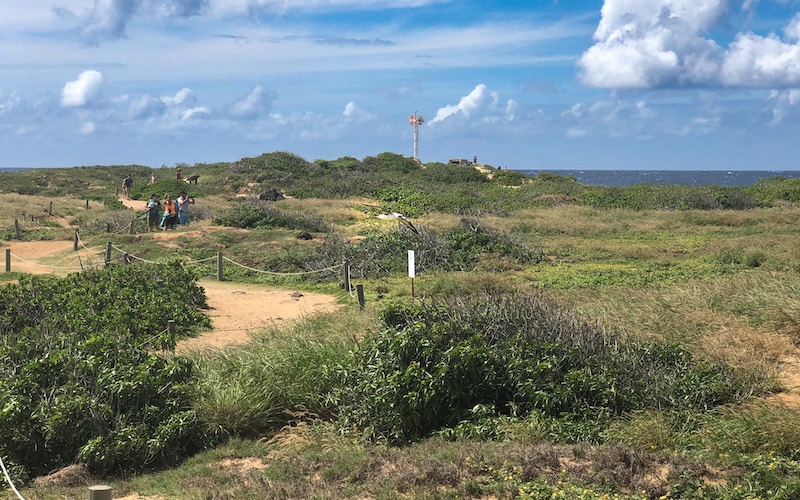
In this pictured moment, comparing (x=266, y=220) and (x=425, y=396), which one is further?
(x=266, y=220)

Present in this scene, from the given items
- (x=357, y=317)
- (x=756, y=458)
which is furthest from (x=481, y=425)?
(x=357, y=317)

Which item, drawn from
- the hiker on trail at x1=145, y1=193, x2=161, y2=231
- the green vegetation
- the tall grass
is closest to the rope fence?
the green vegetation

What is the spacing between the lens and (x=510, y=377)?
289 inches

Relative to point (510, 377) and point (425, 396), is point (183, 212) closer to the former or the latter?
point (510, 377)

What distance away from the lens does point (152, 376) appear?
7355 millimetres

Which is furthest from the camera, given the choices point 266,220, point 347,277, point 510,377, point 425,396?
point 266,220

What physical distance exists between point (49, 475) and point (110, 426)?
0.62 m

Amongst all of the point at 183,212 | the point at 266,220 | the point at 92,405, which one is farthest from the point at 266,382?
the point at 183,212

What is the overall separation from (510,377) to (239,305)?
894 cm

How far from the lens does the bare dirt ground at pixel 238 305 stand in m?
12.1

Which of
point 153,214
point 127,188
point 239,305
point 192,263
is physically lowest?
point 239,305

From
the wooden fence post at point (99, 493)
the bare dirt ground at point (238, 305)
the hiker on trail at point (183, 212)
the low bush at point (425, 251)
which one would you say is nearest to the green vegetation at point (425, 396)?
the bare dirt ground at point (238, 305)

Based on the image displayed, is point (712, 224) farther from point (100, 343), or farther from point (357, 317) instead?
point (100, 343)

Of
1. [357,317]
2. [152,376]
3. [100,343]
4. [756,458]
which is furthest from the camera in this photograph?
[357,317]
